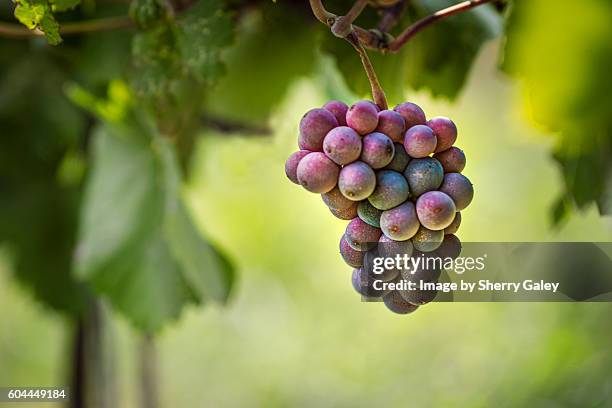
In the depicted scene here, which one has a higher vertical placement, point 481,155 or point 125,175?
point 125,175

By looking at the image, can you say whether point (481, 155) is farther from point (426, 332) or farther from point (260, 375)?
point (260, 375)

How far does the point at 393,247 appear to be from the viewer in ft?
1.33

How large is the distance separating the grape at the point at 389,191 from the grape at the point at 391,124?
0.07 ft

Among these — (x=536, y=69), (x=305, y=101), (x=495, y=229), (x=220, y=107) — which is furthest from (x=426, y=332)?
(x=536, y=69)

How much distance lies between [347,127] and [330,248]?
6.29ft

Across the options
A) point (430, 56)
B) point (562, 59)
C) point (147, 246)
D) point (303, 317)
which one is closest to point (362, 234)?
point (562, 59)

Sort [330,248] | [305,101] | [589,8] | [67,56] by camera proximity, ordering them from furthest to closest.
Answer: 1. [330,248]
2. [305,101]
3. [67,56]
4. [589,8]

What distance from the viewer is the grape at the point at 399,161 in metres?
0.41

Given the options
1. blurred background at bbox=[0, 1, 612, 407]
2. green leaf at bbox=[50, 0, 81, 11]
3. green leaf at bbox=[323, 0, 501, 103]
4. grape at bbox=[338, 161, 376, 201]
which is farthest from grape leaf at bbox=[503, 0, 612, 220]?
blurred background at bbox=[0, 1, 612, 407]

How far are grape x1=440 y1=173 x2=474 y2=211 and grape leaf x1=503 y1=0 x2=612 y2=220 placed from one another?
0.17 meters

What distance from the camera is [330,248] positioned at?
2.31 metres

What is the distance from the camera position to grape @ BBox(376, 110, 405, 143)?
404 millimetres

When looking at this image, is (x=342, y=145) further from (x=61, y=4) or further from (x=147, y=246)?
(x=147, y=246)

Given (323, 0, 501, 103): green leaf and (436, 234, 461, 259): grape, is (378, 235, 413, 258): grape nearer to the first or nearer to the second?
(436, 234, 461, 259): grape
